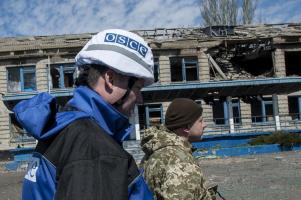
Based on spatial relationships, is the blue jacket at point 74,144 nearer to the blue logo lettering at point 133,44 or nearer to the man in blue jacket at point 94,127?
the man in blue jacket at point 94,127

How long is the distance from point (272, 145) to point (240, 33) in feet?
60.8

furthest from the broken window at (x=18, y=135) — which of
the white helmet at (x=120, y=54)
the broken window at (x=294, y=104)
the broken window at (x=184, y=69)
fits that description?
the white helmet at (x=120, y=54)

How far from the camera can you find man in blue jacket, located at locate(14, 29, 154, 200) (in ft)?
4.35

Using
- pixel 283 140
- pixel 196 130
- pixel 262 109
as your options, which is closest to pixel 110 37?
pixel 196 130

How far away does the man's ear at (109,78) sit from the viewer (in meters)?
1.62

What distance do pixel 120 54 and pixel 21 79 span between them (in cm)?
3508

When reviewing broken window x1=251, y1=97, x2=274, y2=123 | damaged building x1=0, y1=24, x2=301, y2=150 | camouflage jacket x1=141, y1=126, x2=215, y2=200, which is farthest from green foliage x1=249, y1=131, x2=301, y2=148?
camouflage jacket x1=141, y1=126, x2=215, y2=200

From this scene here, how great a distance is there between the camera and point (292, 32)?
126 feet

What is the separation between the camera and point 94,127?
145cm

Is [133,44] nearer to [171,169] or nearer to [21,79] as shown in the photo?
[171,169]

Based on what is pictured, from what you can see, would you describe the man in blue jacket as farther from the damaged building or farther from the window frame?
the window frame

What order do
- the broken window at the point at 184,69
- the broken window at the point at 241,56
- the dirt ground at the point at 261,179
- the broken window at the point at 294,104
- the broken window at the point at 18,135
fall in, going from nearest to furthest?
the dirt ground at the point at 261,179 → the broken window at the point at 18,135 → the broken window at the point at 184,69 → the broken window at the point at 241,56 → the broken window at the point at 294,104

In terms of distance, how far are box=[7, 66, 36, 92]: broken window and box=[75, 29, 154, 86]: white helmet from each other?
3482cm

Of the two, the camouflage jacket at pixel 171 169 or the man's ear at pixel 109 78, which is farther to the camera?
the camouflage jacket at pixel 171 169
